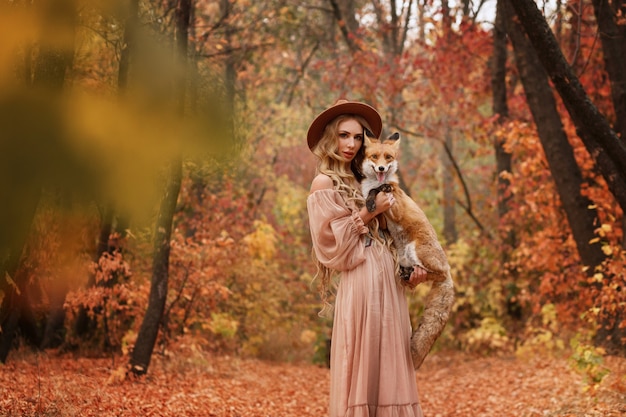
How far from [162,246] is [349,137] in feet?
15.2

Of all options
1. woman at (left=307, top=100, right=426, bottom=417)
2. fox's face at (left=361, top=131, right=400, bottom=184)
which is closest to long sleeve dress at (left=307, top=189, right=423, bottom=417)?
woman at (left=307, top=100, right=426, bottom=417)

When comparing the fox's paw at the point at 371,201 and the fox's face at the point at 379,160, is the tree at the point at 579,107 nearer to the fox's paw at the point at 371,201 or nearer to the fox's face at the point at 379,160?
the fox's face at the point at 379,160

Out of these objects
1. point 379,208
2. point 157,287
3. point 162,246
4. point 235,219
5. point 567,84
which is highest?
A: point 567,84

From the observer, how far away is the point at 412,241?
4160mm

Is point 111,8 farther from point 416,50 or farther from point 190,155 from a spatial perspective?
point 416,50

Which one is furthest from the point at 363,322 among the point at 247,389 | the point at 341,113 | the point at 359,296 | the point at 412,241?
the point at 247,389

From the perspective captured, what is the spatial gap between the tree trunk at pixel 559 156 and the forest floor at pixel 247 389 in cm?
171

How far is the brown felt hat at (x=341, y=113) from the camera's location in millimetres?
4312

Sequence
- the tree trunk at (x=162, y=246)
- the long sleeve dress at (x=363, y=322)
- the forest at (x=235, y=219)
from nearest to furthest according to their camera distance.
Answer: the long sleeve dress at (x=363, y=322)
the forest at (x=235, y=219)
the tree trunk at (x=162, y=246)

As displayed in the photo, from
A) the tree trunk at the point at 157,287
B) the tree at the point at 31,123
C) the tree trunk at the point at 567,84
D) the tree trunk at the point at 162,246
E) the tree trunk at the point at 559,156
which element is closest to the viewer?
the tree at the point at 31,123

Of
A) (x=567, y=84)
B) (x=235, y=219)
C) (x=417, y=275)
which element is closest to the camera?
(x=417, y=275)

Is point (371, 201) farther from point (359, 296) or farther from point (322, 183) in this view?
point (359, 296)

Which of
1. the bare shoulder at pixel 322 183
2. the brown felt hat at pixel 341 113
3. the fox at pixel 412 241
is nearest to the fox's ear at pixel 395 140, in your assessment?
the fox at pixel 412 241

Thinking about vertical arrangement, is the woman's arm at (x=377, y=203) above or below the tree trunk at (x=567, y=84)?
below
